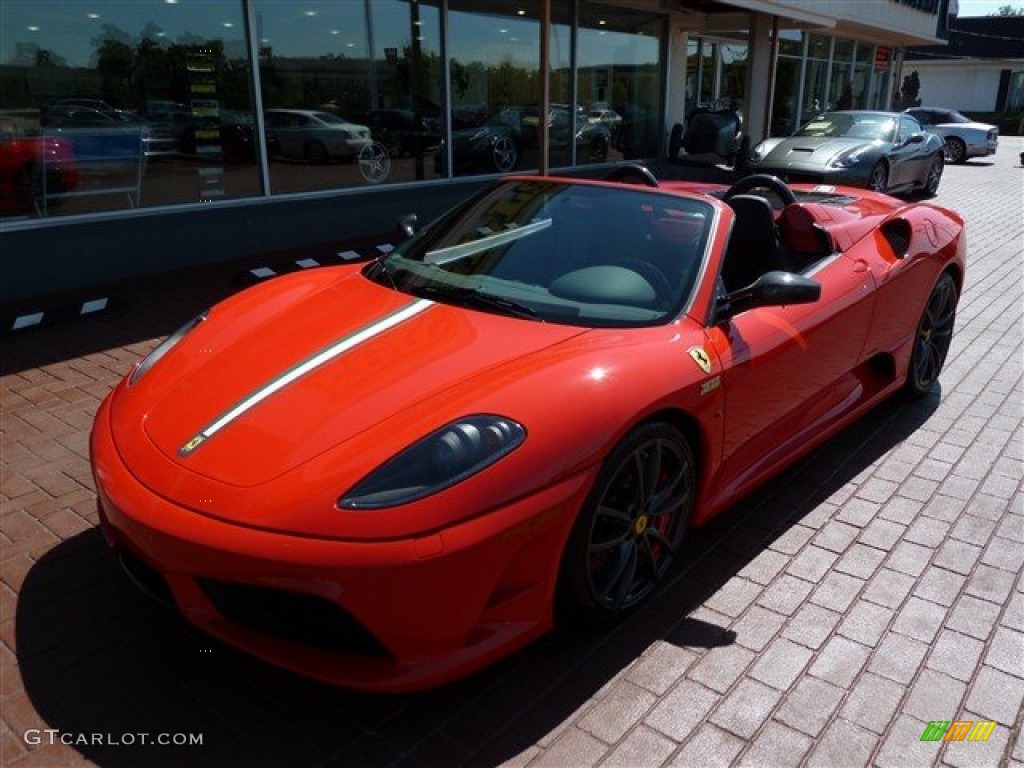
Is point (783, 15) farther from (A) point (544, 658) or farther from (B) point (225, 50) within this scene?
(A) point (544, 658)

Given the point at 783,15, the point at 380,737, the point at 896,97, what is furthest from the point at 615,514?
the point at 896,97

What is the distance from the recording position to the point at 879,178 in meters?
12.2

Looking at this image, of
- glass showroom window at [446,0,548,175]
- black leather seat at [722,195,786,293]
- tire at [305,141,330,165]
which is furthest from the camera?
glass showroom window at [446,0,548,175]

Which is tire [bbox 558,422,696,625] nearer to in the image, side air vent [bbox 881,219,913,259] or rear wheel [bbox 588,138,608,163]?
side air vent [bbox 881,219,913,259]

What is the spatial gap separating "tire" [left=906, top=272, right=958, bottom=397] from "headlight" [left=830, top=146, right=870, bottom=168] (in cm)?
783

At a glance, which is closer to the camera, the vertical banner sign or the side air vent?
the side air vent

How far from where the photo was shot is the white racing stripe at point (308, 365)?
2.39 m

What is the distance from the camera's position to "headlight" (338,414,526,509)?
6.91 feet

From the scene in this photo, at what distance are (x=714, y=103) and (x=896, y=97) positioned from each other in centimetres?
Answer: 1269

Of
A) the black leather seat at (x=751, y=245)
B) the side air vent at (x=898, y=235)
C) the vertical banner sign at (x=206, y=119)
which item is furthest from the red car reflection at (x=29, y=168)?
the side air vent at (x=898, y=235)

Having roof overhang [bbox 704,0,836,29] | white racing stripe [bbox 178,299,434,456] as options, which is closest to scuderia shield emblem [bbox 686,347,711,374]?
white racing stripe [bbox 178,299,434,456]

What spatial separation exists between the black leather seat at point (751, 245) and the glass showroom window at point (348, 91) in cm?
608

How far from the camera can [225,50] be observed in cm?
830

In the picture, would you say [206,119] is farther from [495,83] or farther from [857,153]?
[857,153]
